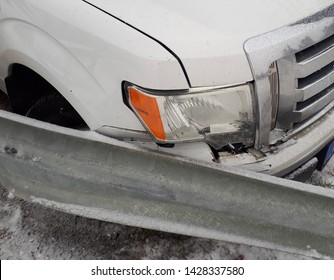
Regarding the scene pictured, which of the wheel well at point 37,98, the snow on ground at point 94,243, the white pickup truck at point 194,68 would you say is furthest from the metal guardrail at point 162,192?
the snow on ground at point 94,243

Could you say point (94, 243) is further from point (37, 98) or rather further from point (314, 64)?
point (314, 64)

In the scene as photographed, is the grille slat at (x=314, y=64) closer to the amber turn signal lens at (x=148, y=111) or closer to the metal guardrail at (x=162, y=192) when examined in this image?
the metal guardrail at (x=162, y=192)

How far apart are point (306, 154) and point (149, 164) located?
0.78 meters

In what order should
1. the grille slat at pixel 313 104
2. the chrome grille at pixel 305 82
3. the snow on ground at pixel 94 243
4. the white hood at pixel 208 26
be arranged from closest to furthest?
1. the white hood at pixel 208 26
2. the chrome grille at pixel 305 82
3. the grille slat at pixel 313 104
4. the snow on ground at pixel 94 243

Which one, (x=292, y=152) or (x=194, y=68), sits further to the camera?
(x=292, y=152)

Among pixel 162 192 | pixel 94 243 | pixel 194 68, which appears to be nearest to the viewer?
pixel 194 68

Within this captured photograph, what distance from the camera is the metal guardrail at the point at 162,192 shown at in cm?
167

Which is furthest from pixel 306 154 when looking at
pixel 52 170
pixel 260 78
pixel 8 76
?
pixel 8 76

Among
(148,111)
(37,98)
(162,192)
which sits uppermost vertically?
(148,111)

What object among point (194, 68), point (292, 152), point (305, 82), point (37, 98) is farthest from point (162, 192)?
point (37, 98)

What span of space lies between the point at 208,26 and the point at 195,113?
38cm

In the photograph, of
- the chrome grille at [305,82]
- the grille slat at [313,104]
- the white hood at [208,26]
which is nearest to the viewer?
the white hood at [208,26]

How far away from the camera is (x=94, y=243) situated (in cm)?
221

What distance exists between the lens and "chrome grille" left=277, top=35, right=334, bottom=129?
69.1 inches
